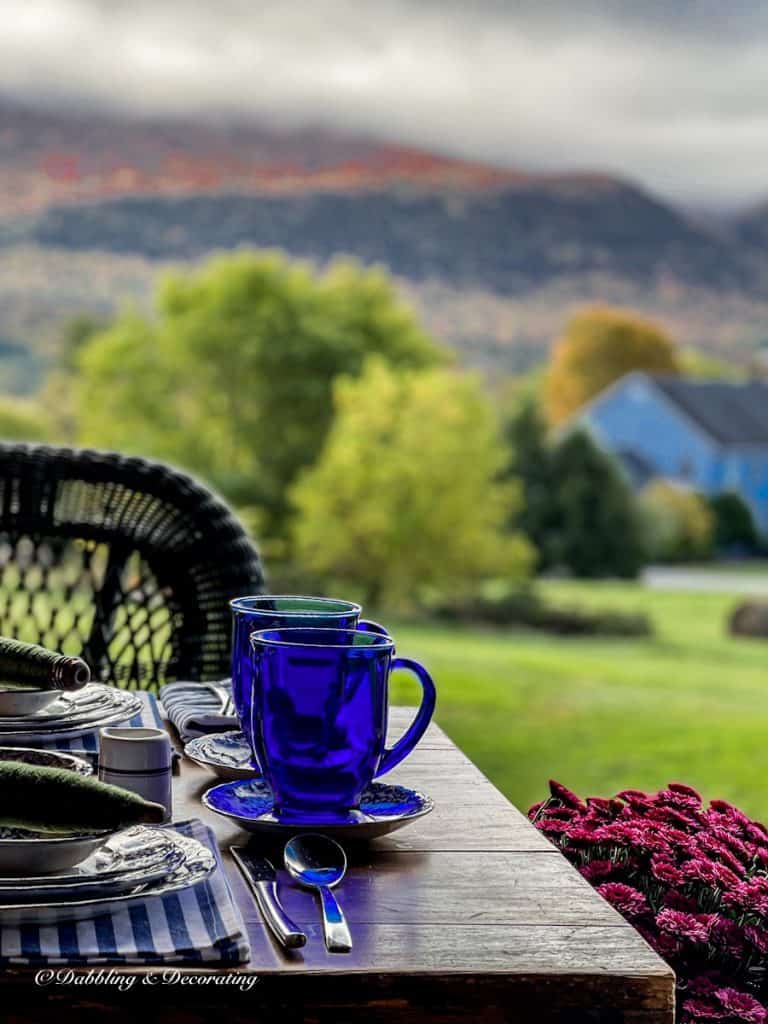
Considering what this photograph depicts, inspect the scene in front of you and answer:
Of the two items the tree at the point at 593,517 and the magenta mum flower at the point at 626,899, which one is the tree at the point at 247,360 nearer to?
the tree at the point at 593,517

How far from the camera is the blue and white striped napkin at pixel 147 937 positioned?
0.48m

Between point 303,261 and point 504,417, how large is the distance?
206cm

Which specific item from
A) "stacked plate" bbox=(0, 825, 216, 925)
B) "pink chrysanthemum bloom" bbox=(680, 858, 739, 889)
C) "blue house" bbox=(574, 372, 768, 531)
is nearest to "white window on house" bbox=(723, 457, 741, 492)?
"blue house" bbox=(574, 372, 768, 531)

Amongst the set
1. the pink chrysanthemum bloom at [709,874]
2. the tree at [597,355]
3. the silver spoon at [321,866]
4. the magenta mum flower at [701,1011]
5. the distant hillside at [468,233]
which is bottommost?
the magenta mum flower at [701,1011]

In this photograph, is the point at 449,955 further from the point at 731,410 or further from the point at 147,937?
the point at 731,410

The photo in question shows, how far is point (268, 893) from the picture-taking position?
22.1 inches

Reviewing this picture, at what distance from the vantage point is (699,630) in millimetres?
8141

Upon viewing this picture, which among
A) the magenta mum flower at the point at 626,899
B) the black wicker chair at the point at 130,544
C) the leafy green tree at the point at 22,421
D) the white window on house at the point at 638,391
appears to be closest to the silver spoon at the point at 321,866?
the magenta mum flower at the point at 626,899

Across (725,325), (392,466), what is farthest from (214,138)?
(725,325)

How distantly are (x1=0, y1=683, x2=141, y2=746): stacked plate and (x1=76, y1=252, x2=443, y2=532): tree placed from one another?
841 cm

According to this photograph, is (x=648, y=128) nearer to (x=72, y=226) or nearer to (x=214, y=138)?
(x=214, y=138)

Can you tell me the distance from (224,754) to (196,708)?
14cm

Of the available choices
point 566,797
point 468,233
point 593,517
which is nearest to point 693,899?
point 566,797

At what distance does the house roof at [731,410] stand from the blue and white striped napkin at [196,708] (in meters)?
8.31
